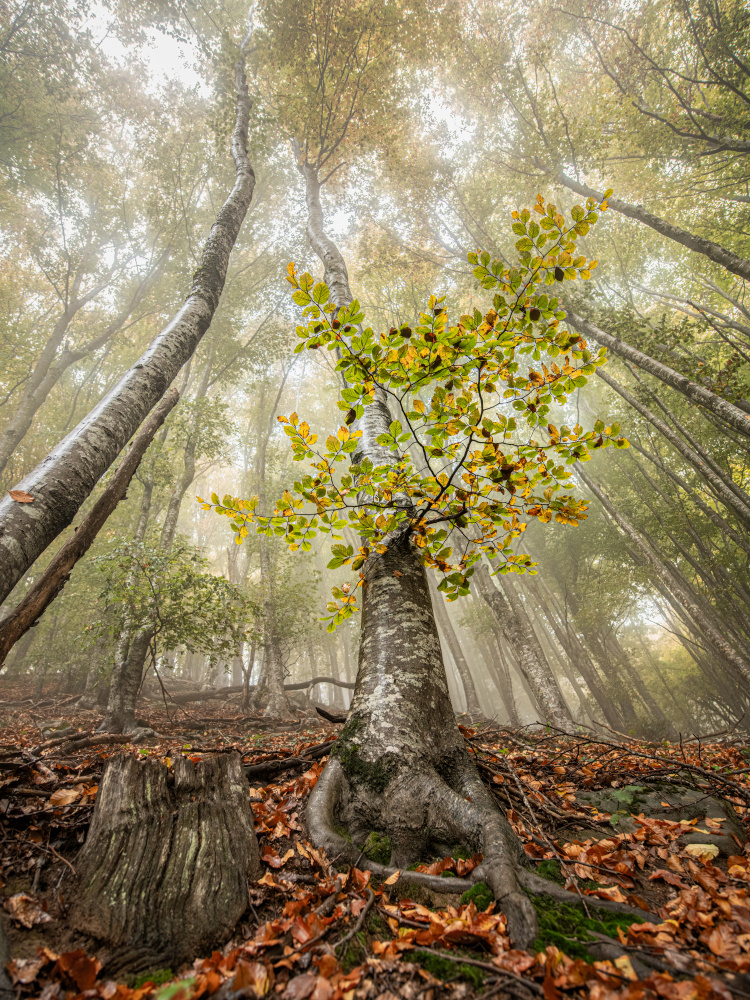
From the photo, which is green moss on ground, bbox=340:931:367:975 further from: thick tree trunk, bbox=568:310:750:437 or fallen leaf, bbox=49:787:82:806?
thick tree trunk, bbox=568:310:750:437

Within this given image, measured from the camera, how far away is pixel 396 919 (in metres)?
1.43

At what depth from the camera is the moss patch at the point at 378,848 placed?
5.97 feet

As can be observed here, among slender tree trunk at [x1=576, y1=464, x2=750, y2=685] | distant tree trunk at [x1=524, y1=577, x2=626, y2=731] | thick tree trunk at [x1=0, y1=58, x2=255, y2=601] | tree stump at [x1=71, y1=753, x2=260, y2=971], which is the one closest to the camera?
tree stump at [x1=71, y1=753, x2=260, y2=971]

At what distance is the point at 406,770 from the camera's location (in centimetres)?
204

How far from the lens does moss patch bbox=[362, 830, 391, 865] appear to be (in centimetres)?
182

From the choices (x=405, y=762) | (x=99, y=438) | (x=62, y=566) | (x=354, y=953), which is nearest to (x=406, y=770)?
(x=405, y=762)

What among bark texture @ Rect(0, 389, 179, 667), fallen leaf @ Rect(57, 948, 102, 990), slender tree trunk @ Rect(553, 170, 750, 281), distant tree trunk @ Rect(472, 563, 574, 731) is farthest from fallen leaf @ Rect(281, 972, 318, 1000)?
slender tree trunk @ Rect(553, 170, 750, 281)

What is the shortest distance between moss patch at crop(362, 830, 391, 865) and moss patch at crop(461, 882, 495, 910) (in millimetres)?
436

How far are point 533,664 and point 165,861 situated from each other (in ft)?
25.1

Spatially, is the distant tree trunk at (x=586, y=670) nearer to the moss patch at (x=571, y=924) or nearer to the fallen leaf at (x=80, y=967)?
the moss patch at (x=571, y=924)

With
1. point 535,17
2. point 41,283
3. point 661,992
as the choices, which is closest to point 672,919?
point 661,992

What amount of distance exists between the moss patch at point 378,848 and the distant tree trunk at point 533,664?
20.9 feet

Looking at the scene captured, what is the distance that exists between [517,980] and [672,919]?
821 mm

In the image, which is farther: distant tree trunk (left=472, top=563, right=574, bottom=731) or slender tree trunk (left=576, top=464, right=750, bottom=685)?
slender tree trunk (left=576, top=464, right=750, bottom=685)
